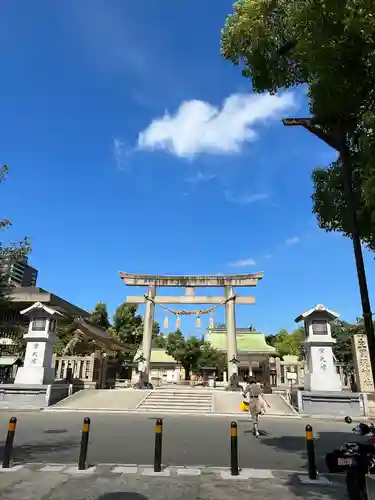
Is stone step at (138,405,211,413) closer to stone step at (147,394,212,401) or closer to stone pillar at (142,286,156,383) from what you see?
stone step at (147,394,212,401)

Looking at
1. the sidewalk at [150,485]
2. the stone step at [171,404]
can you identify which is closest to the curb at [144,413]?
the stone step at [171,404]

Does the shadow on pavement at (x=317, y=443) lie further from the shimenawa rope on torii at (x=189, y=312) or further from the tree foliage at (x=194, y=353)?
the tree foliage at (x=194, y=353)

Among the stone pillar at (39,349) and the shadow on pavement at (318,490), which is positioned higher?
the stone pillar at (39,349)

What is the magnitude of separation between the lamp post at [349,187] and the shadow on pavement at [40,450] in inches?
219

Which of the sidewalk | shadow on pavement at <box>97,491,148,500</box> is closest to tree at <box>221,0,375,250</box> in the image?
the sidewalk

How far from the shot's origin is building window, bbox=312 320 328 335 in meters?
15.6

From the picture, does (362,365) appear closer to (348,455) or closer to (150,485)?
(348,455)

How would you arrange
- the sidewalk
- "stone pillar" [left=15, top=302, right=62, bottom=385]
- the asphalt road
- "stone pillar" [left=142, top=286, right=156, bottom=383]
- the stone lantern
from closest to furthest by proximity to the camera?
the sidewalk
the asphalt road
the stone lantern
"stone pillar" [left=15, top=302, right=62, bottom=385]
"stone pillar" [left=142, top=286, right=156, bottom=383]

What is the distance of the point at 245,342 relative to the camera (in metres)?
37.0

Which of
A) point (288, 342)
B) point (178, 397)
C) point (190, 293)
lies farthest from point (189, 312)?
point (288, 342)

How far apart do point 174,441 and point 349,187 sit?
6.71m

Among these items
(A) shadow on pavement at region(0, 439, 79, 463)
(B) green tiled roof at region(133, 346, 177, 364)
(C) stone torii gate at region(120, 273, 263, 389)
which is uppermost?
(C) stone torii gate at region(120, 273, 263, 389)

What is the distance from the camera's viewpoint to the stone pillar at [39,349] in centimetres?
1603

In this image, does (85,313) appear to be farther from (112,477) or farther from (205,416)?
(112,477)
